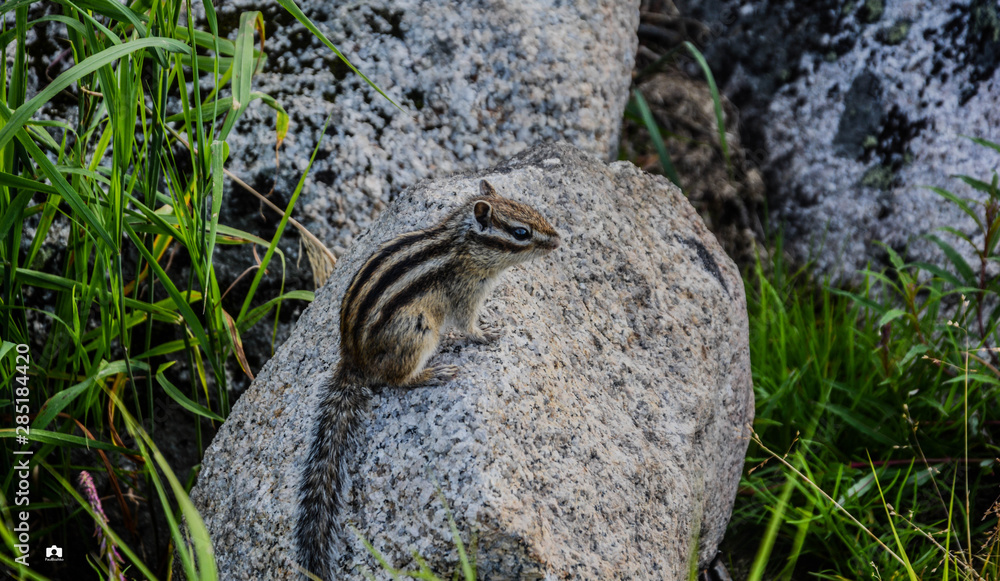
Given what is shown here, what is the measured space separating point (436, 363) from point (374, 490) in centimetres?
47

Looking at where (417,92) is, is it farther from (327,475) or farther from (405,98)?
(327,475)

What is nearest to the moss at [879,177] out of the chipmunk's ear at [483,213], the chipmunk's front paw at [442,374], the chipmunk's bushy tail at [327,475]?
the chipmunk's ear at [483,213]

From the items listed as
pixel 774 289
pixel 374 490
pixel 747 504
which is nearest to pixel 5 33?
pixel 374 490

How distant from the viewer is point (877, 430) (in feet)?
12.3

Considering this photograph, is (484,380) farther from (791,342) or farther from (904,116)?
(904,116)

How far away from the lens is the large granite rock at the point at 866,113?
466cm

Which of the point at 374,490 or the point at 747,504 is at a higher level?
the point at 374,490

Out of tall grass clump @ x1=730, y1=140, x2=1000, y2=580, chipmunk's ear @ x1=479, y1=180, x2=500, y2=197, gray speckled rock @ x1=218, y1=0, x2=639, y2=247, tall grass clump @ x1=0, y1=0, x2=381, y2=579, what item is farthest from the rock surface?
tall grass clump @ x1=730, y1=140, x2=1000, y2=580

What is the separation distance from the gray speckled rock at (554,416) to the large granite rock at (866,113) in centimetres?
170

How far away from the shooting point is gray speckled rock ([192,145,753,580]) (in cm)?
225

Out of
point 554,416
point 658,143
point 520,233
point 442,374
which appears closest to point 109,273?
point 442,374

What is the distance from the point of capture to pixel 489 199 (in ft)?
9.48

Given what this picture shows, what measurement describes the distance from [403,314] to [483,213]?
1.55 feet

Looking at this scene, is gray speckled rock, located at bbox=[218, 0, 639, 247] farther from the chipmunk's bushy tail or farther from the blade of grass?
the chipmunk's bushy tail
